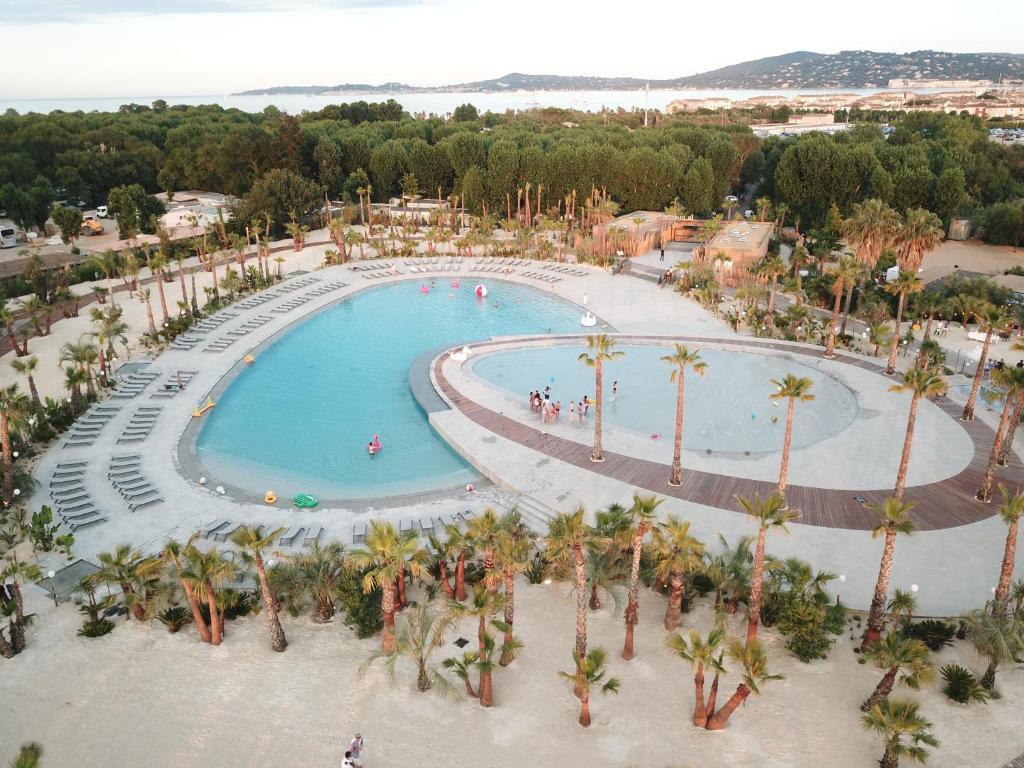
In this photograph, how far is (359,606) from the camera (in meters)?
20.3

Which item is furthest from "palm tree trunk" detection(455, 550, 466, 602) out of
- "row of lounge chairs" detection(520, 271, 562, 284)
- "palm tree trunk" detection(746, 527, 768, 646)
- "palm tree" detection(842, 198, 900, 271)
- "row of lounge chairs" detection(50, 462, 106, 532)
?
"row of lounge chairs" detection(520, 271, 562, 284)

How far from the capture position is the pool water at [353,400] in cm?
3016

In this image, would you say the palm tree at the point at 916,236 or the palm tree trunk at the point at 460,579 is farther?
the palm tree at the point at 916,236

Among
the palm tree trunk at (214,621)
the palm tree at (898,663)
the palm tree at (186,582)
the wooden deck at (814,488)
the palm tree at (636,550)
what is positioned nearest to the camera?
the palm tree at (898,663)

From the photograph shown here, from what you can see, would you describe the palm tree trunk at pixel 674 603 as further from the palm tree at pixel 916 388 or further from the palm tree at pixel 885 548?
the palm tree at pixel 916 388

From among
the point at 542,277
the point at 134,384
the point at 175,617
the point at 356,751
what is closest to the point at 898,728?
the point at 356,751

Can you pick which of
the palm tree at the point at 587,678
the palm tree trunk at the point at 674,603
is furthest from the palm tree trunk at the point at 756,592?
the palm tree at the point at 587,678

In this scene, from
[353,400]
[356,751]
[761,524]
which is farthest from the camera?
[353,400]

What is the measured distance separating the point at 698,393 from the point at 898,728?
2314cm

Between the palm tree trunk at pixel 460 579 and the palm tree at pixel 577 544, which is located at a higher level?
the palm tree at pixel 577 544

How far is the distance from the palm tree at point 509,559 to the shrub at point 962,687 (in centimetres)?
1117

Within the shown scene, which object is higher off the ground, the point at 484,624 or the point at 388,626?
the point at 484,624

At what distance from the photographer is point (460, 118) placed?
437ft

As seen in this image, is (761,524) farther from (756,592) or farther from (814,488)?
(814,488)
